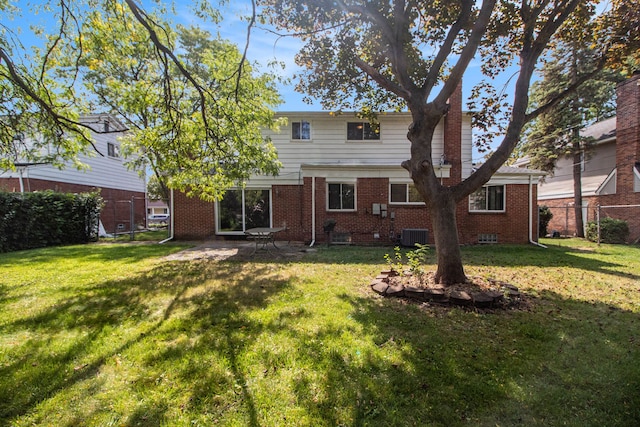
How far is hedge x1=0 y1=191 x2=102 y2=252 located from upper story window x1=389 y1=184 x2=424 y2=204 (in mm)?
13753

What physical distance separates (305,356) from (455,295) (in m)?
2.82

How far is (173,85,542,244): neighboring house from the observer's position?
473 inches

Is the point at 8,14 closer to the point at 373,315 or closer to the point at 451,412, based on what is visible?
the point at 373,315

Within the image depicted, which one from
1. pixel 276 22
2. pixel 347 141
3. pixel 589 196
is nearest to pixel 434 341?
pixel 276 22

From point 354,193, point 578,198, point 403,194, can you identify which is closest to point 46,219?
point 354,193

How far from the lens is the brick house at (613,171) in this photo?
1348 cm

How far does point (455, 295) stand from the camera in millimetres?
4691

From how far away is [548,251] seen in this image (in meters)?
10.6

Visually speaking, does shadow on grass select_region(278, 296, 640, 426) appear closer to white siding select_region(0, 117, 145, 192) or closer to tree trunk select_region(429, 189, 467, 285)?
tree trunk select_region(429, 189, 467, 285)

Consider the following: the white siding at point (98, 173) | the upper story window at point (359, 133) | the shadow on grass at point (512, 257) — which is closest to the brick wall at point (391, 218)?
the shadow on grass at point (512, 257)

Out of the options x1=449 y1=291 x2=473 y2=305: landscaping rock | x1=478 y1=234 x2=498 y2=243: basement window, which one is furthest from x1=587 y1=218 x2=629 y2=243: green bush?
x1=449 y1=291 x2=473 y2=305: landscaping rock

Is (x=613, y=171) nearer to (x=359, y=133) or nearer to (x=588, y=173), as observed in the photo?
(x=588, y=173)

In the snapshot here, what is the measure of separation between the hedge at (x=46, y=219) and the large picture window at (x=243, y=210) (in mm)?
6254

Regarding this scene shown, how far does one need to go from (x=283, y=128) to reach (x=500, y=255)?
10.1 meters
